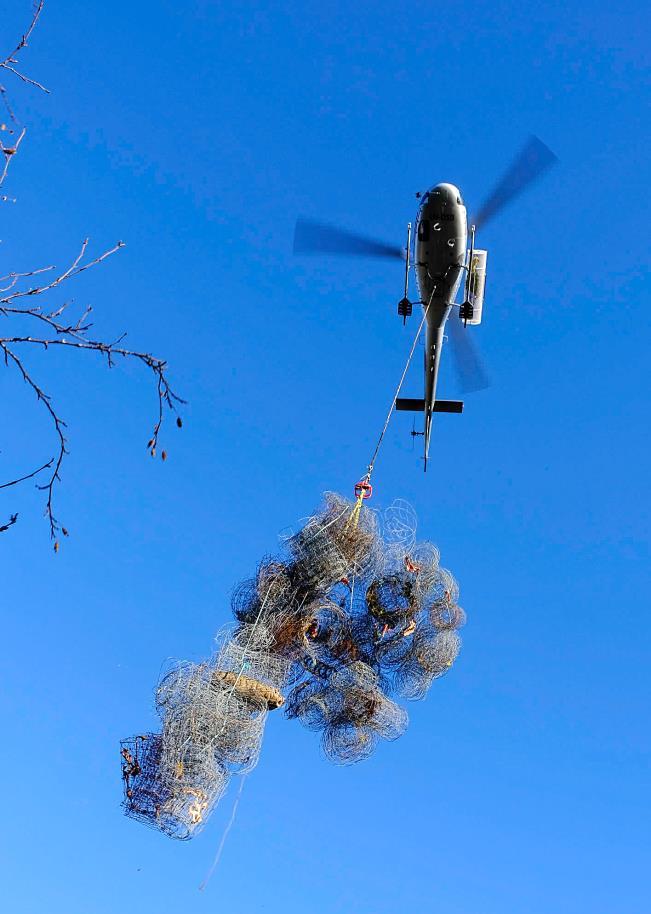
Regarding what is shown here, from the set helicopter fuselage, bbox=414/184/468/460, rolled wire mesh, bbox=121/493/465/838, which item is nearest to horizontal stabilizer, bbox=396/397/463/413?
helicopter fuselage, bbox=414/184/468/460

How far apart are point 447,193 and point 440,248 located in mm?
755

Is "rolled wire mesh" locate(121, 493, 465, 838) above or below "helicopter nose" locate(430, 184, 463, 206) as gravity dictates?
below

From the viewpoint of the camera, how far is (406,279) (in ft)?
42.1

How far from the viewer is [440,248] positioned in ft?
42.6

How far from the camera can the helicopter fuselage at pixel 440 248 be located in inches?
509

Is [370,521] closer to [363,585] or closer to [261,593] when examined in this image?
[363,585]

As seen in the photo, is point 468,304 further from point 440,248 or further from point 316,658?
point 316,658

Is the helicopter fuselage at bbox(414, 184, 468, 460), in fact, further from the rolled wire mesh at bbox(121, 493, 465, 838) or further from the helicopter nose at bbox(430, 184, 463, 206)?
the rolled wire mesh at bbox(121, 493, 465, 838)

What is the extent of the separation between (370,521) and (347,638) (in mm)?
1351

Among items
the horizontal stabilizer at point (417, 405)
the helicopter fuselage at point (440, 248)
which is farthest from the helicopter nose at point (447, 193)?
the horizontal stabilizer at point (417, 405)

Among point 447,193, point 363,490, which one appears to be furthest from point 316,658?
point 447,193

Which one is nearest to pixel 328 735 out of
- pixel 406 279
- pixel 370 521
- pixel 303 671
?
pixel 303 671

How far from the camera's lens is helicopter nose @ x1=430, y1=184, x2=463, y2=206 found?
12984 millimetres

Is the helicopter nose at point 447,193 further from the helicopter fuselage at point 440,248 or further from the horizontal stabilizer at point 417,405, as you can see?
the horizontal stabilizer at point 417,405
